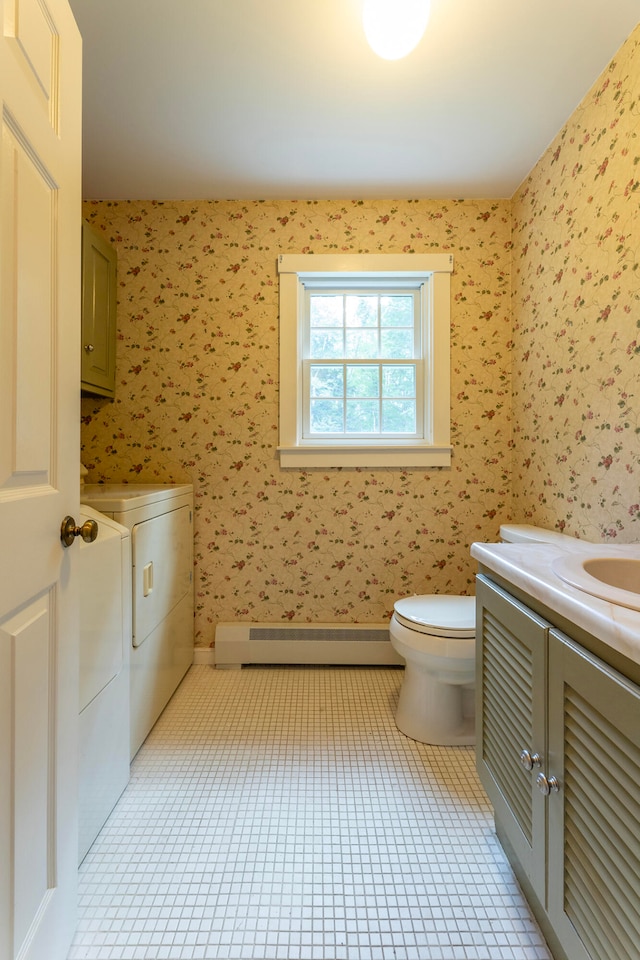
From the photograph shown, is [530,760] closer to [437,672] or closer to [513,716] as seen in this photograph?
[513,716]

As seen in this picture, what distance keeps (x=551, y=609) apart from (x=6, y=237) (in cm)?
115

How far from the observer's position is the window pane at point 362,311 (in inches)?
98.1

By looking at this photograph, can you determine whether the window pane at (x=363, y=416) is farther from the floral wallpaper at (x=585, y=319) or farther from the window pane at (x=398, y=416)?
the floral wallpaper at (x=585, y=319)

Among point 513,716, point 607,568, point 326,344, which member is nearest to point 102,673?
point 513,716

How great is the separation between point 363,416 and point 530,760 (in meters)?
1.83

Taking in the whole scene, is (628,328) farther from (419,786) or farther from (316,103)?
(419,786)

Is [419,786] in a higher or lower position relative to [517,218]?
lower

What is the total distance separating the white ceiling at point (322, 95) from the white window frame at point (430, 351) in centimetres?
33

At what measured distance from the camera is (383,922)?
1.03 m

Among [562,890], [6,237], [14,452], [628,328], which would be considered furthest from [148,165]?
[562,890]

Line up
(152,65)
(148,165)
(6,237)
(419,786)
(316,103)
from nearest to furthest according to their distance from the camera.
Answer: (6,237) → (419,786) → (152,65) → (316,103) → (148,165)

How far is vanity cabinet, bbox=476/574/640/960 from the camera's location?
2.12ft

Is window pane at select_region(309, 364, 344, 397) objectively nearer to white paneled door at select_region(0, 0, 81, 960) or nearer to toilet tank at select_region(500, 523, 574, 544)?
toilet tank at select_region(500, 523, 574, 544)

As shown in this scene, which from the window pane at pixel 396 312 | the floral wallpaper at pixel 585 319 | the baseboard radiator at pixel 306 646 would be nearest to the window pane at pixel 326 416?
the window pane at pixel 396 312
